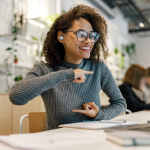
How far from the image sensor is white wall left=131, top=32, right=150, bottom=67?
10227mm

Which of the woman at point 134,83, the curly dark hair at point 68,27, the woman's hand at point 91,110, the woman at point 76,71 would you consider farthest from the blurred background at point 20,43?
the woman's hand at point 91,110

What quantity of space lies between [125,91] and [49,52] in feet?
5.56

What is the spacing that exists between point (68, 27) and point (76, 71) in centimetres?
45

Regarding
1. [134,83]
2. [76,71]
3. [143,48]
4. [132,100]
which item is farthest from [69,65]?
[143,48]

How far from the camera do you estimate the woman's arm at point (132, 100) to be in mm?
2771

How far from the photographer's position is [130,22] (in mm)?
9875

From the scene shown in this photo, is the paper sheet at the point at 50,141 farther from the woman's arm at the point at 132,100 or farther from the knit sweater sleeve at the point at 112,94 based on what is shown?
the woman's arm at the point at 132,100

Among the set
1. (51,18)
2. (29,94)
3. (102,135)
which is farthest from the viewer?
(51,18)

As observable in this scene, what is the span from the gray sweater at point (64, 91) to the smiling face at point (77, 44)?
2.9 inches

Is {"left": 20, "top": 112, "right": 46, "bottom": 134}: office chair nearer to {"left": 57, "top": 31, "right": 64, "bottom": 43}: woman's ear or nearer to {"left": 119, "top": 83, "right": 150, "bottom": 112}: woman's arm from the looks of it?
{"left": 57, "top": 31, "right": 64, "bottom": 43}: woman's ear

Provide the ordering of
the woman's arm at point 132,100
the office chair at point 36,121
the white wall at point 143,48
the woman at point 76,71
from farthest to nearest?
the white wall at point 143,48 → the woman's arm at point 132,100 → the office chair at point 36,121 → the woman at point 76,71

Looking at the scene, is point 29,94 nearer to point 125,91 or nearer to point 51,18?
point 125,91

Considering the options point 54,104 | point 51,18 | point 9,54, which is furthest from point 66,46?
point 51,18

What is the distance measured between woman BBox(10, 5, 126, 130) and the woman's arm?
1.32 m
